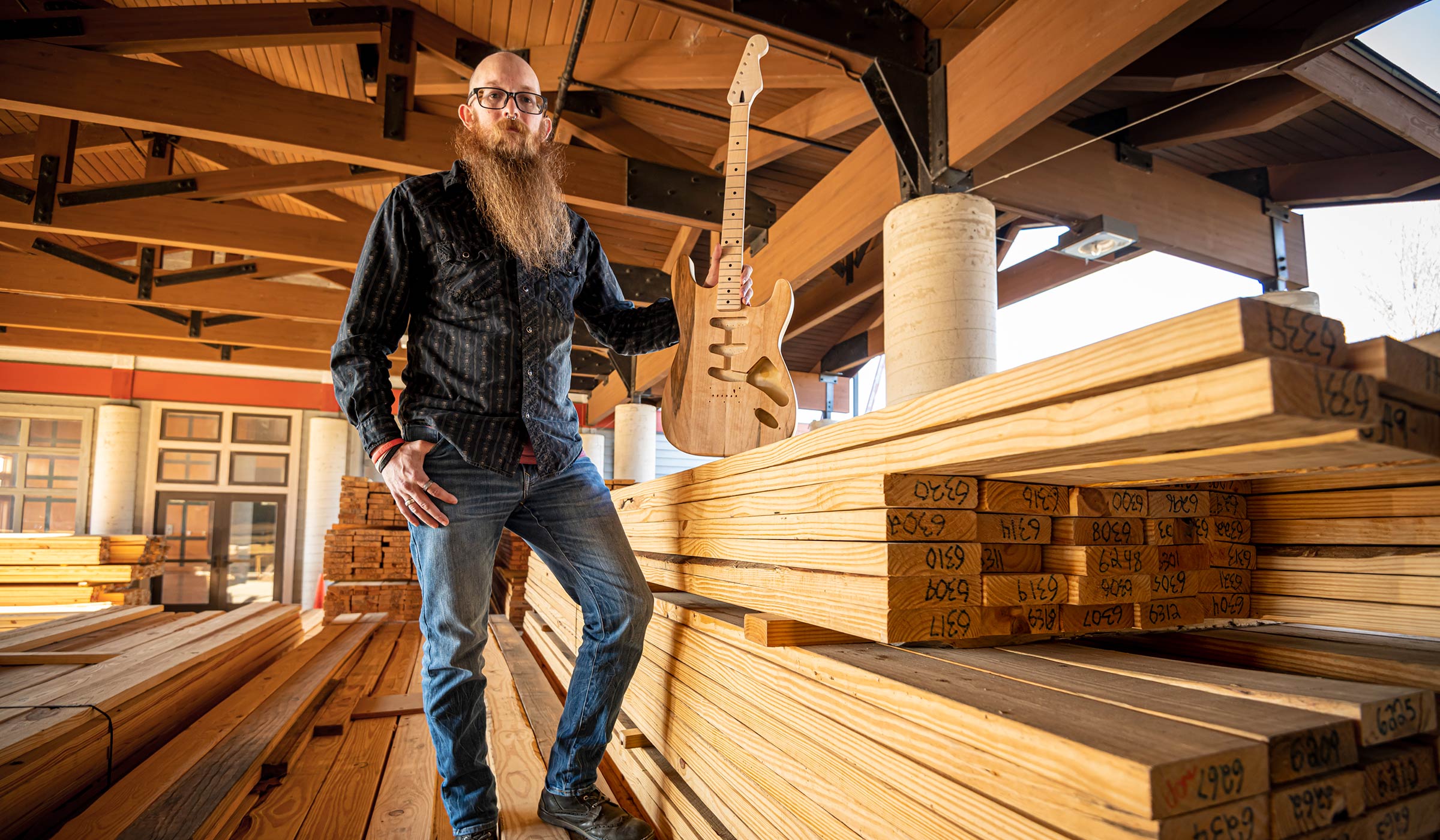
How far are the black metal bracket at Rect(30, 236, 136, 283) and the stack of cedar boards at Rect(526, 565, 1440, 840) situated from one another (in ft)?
28.8

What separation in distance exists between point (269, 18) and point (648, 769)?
5.28 meters

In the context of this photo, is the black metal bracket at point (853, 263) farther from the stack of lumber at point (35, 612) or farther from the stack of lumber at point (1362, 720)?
the stack of lumber at point (35, 612)

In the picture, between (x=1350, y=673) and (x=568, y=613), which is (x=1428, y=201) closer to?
(x=1350, y=673)

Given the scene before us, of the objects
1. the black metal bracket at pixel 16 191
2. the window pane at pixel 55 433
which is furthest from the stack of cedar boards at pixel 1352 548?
the window pane at pixel 55 433

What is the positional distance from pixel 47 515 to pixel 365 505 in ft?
27.2

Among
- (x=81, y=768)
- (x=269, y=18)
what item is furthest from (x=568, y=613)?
(x=269, y=18)

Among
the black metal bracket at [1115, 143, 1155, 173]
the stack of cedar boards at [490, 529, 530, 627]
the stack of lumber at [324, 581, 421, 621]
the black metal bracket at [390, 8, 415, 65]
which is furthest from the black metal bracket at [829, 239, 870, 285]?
the stack of lumber at [324, 581, 421, 621]

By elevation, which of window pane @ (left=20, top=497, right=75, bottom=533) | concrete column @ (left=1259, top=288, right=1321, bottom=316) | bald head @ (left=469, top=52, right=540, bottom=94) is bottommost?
window pane @ (left=20, top=497, right=75, bottom=533)

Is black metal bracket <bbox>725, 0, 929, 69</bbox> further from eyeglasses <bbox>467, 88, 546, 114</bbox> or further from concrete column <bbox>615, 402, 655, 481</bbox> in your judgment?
concrete column <bbox>615, 402, 655, 481</bbox>

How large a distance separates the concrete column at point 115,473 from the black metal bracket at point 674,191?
10873 millimetres

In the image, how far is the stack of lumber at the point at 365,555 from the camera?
7.50m

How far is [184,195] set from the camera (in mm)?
6160

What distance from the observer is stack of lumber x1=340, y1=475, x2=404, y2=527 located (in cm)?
764

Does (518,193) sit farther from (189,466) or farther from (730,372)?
(189,466)
